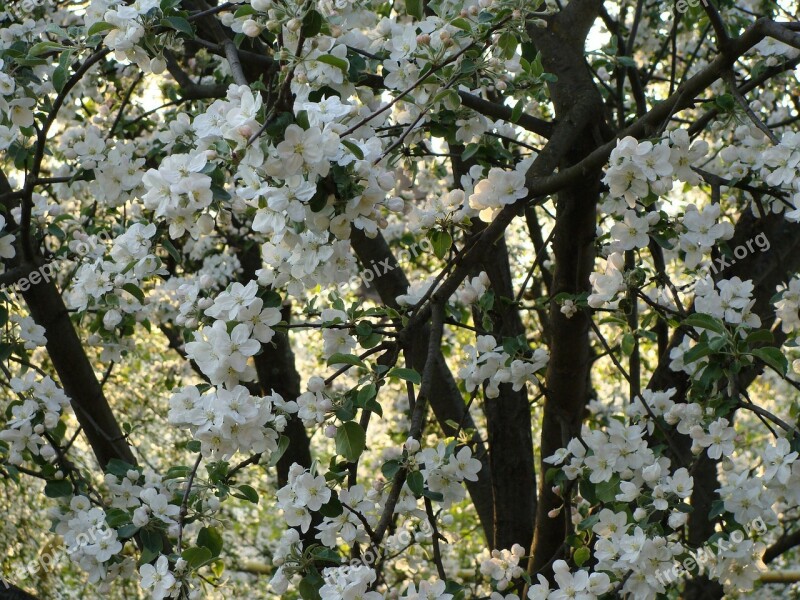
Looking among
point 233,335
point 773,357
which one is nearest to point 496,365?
point 773,357

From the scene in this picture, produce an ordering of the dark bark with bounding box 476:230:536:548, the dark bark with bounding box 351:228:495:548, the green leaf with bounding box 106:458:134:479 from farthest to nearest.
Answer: the dark bark with bounding box 351:228:495:548, the dark bark with bounding box 476:230:536:548, the green leaf with bounding box 106:458:134:479

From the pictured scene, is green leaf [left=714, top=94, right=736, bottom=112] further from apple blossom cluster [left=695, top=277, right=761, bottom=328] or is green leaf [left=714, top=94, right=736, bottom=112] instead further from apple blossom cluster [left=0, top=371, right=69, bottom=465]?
apple blossom cluster [left=0, top=371, right=69, bottom=465]

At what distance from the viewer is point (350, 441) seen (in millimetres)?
1683

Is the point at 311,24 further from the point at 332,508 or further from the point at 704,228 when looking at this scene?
the point at 704,228

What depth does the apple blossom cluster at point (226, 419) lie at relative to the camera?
1.57 meters

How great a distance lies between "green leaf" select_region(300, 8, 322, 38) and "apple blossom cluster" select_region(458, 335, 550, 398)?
91 centimetres

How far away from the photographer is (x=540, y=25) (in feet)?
8.36

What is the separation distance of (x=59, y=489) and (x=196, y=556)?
0.68m

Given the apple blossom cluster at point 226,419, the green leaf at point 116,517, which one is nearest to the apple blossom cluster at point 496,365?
the apple blossom cluster at point 226,419

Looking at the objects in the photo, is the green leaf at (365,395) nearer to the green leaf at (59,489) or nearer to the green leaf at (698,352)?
the green leaf at (698,352)

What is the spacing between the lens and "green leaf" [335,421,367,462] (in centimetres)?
168

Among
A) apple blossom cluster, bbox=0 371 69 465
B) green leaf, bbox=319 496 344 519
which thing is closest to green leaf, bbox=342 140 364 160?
green leaf, bbox=319 496 344 519

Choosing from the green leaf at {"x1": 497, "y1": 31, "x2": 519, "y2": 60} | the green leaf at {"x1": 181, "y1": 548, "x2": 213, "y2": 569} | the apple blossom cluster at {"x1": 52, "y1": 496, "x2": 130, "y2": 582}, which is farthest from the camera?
the apple blossom cluster at {"x1": 52, "y1": 496, "x2": 130, "y2": 582}

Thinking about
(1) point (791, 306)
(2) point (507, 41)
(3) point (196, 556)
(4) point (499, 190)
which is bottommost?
(3) point (196, 556)
